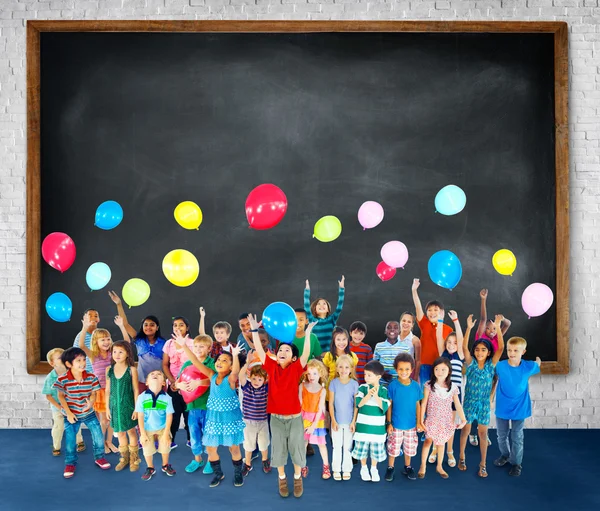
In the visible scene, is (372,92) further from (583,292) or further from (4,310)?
(4,310)

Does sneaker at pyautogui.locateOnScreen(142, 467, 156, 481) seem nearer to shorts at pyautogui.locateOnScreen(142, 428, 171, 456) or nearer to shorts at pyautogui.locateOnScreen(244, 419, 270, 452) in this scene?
shorts at pyautogui.locateOnScreen(142, 428, 171, 456)

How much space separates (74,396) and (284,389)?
4.88 ft

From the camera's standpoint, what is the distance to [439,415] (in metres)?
3.88

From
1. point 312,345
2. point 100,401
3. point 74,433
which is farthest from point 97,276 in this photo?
point 312,345

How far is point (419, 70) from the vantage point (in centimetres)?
507

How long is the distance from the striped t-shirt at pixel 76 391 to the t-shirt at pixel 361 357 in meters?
1.89

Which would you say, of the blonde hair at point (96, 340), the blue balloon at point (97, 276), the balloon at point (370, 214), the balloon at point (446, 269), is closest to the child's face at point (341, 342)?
the balloon at point (446, 269)

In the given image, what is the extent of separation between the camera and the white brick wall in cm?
505

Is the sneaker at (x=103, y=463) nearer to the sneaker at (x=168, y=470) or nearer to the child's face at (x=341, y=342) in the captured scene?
the sneaker at (x=168, y=470)

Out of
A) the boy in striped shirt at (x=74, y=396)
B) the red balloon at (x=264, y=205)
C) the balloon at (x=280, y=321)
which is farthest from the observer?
the red balloon at (x=264, y=205)

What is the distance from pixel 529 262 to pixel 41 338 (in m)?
4.32

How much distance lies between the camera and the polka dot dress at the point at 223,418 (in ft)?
12.1

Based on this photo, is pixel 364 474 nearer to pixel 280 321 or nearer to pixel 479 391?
pixel 479 391

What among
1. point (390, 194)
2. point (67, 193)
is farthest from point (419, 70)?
point (67, 193)
